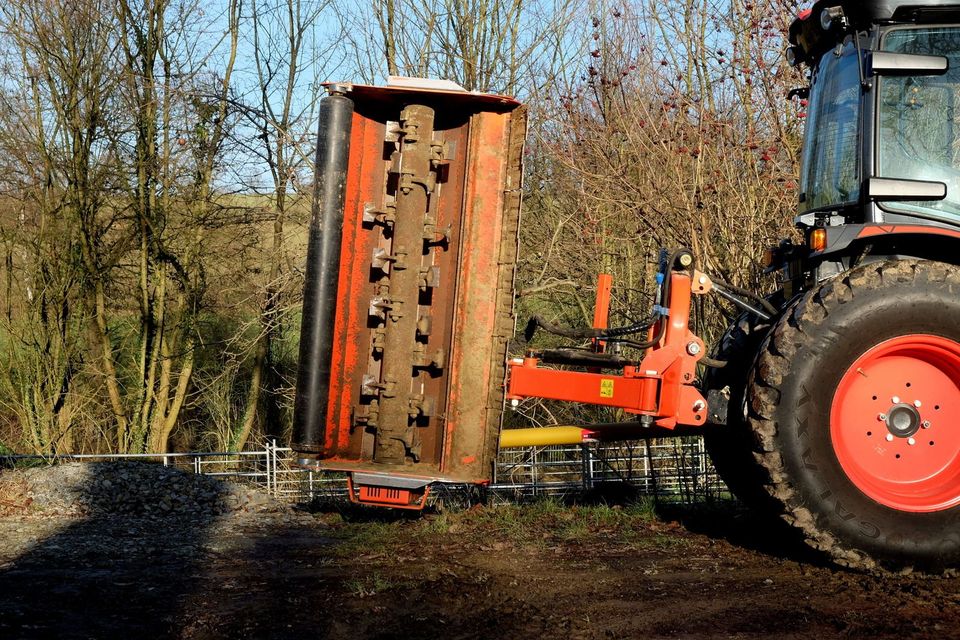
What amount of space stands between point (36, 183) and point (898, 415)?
1236 cm

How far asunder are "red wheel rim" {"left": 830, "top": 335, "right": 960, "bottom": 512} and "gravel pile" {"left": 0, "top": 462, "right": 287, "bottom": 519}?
17.3ft

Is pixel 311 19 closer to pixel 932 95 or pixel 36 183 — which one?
pixel 36 183

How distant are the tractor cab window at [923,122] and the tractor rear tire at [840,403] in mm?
443

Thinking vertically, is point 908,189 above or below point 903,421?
above

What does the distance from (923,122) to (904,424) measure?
1561 mm

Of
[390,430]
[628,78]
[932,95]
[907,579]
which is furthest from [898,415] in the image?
[628,78]

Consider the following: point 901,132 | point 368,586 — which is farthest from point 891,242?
point 368,586

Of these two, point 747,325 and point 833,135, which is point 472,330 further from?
point 833,135

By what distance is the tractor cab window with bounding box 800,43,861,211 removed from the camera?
524cm

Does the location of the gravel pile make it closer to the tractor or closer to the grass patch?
the tractor

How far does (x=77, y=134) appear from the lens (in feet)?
45.4

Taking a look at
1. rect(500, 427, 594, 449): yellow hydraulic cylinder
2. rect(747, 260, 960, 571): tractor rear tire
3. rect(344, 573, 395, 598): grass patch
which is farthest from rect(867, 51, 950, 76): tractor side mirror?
rect(344, 573, 395, 598): grass patch

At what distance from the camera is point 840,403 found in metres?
4.86

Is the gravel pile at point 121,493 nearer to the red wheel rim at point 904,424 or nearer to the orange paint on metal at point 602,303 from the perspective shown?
the orange paint on metal at point 602,303
